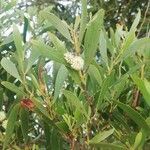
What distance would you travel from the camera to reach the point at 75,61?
2.88ft

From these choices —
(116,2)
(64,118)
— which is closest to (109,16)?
(116,2)

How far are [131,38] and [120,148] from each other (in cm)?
22

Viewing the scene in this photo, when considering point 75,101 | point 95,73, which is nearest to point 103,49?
point 95,73

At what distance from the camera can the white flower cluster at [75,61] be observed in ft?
2.89

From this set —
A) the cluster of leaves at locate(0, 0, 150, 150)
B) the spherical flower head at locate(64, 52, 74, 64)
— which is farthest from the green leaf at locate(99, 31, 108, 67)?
the spherical flower head at locate(64, 52, 74, 64)

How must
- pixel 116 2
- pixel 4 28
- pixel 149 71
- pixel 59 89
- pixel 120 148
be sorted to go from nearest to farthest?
pixel 120 148
pixel 59 89
pixel 149 71
pixel 4 28
pixel 116 2

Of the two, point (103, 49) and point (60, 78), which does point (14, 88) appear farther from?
point (103, 49)

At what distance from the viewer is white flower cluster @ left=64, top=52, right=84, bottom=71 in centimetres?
88

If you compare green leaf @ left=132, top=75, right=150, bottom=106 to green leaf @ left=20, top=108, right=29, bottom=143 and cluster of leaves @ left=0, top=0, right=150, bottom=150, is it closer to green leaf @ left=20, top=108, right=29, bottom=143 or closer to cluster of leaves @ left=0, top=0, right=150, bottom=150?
cluster of leaves @ left=0, top=0, right=150, bottom=150

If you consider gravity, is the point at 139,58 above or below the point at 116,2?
above

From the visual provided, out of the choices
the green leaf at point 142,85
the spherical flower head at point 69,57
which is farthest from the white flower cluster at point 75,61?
the green leaf at point 142,85

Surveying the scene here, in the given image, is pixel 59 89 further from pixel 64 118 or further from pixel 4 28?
pixel 4 28

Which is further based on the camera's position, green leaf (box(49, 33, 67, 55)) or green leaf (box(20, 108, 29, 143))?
green leaf (box(20, 108, 29, 143))

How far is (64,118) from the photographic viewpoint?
89 centimetres
